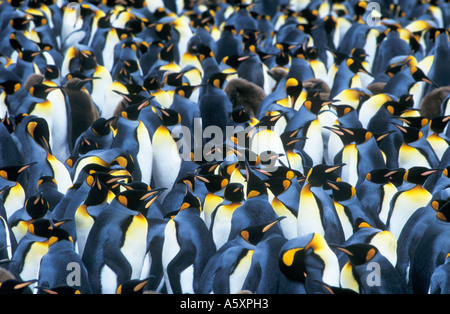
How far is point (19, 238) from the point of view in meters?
2.96

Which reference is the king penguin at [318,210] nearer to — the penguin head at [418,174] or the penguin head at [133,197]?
the penguin head at [418,174]

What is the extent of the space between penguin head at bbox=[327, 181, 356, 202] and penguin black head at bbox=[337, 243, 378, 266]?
605 millimetres

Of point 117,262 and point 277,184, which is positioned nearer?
point 117,262

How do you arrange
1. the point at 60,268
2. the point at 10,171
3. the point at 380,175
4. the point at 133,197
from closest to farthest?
the point at 60,268, the point at 133,197, the point at 380,175, the point at 10,171

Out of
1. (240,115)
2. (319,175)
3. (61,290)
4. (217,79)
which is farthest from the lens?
(217,79)

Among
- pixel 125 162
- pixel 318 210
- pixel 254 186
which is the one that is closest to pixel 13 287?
pixel 254 186

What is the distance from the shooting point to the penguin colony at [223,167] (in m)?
2.49

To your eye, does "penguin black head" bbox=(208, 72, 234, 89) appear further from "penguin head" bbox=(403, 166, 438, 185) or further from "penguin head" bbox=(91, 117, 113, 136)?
"penguin head" bbox=(403, 166, 438, 185)

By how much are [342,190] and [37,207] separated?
56.4 inches

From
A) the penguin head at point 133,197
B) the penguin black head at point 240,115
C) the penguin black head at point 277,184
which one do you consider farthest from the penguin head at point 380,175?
the penguin head at point 133,197

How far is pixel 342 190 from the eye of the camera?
2939mm

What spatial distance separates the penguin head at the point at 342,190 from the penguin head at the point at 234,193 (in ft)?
1.43

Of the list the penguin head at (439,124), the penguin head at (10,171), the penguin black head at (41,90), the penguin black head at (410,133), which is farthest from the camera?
the penguin black head at (41,90)

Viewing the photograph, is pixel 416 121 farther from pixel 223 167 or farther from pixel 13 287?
pixel 13 287
